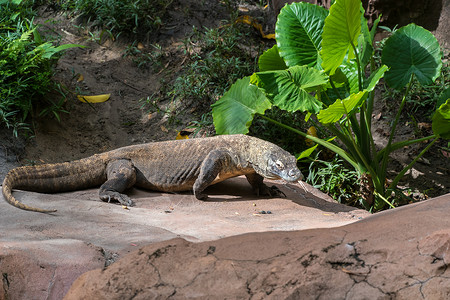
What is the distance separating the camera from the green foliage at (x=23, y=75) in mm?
6641

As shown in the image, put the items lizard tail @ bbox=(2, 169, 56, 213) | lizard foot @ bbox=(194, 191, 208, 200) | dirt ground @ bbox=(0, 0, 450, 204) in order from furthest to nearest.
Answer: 1. dirt ground @ bbox=(0, 0, 450, 204)
2. lizard foot @ bbox=(194, 191, 208, 200)
3. lizard tail @ bbox=(2, 169, 56, 213)

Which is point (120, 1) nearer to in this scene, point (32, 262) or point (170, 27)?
point (170, 27)

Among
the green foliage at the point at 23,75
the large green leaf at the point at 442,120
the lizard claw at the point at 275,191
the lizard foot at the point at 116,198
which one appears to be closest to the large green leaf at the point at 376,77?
the large green leaf at the point at 442,120

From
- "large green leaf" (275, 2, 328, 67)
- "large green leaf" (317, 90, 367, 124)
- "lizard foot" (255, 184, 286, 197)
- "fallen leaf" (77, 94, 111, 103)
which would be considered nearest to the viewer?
"large green leaf" (317, 90, 367, 124)

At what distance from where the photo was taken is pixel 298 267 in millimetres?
2205

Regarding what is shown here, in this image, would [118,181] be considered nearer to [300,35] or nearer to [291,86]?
[291,86]

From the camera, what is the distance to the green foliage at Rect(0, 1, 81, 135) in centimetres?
664

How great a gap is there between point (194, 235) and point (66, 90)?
4953mm

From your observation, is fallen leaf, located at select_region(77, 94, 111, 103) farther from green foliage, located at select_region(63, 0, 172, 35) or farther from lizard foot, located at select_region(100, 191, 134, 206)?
lizard foot, located at select_region(100, 191, 134, 206)

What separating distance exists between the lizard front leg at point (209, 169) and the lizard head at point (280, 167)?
41 cm

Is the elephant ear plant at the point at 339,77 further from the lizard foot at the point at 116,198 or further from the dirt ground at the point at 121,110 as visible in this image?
the lizard foot at the point at 116,198

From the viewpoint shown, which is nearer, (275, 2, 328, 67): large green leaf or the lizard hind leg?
the lizard hind leg

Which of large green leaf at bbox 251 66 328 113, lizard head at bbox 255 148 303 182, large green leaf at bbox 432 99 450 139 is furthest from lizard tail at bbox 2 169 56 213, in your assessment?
large green leaf at bbox 432 99 450 139

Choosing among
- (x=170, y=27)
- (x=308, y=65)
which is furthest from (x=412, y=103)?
(x=170, y=27)
